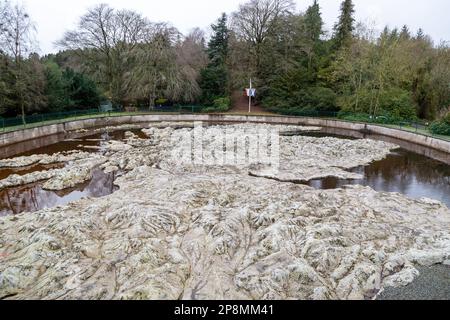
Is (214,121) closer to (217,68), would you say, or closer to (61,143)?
(217,68)

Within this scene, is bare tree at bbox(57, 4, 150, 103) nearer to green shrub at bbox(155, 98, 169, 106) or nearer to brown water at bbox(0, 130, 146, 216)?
green shrub at bbox(155, 98, 169, 106)

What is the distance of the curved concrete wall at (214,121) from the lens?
67.5ft

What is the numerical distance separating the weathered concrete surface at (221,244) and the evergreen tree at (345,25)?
28519 millimetres

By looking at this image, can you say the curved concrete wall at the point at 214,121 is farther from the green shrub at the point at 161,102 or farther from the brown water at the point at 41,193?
the brown water at the point at 41,193

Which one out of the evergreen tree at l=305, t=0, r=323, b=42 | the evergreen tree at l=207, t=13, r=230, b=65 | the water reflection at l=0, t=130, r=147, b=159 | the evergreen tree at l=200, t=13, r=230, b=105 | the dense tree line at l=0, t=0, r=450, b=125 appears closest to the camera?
the water reflection at l=0, t=130, r=147, b=159

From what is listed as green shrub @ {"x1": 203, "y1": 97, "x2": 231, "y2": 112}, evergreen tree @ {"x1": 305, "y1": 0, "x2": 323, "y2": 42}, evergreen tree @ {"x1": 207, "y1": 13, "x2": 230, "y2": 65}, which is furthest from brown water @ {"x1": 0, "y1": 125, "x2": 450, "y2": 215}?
evergreen tree @ {"x1": 305, "y1": 0, "x2": 323, "y2": 42}

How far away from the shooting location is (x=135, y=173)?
1400cm

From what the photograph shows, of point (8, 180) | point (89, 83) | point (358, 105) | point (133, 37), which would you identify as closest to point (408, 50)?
point (358, 105)

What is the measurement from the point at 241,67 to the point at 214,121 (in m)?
9.38

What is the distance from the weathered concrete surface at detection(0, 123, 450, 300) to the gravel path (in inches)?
8.6

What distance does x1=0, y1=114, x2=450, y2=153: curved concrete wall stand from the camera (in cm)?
2058
